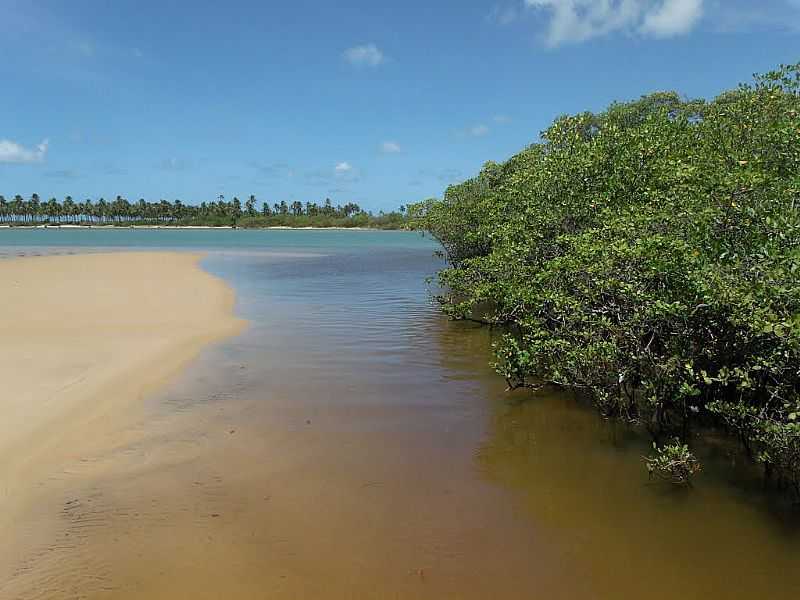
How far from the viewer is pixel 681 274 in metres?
6.92

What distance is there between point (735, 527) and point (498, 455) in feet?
9.72

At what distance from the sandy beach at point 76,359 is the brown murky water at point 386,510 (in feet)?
1.15

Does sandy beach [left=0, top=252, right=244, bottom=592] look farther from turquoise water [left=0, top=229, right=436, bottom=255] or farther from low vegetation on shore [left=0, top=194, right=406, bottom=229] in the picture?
low vegetation on shore [left=0, top=194, right=406, bottom=229]

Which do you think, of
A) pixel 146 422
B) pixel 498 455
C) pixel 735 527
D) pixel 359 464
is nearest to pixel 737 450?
pixel 735 527

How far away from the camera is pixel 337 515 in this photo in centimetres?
631

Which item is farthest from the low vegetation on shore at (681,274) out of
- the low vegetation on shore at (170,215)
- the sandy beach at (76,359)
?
the low vegetation on shore at (170,215)

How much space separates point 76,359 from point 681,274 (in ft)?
38.3

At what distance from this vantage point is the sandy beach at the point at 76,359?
7242mm

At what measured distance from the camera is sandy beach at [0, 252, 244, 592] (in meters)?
7.24

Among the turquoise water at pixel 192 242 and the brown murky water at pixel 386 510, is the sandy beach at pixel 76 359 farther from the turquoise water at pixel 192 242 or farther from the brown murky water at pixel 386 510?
the turquoise water at pixel 192 242

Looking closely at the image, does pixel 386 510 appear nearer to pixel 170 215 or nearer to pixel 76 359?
pixel 76 359

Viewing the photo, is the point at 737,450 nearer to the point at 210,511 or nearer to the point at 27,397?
the point at 210,511

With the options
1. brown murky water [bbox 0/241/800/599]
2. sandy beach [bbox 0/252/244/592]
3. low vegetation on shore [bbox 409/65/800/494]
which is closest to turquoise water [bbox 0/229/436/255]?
sandy beach [bbox 0/252/244/592]

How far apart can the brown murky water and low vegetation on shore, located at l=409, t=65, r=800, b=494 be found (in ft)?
2.39
